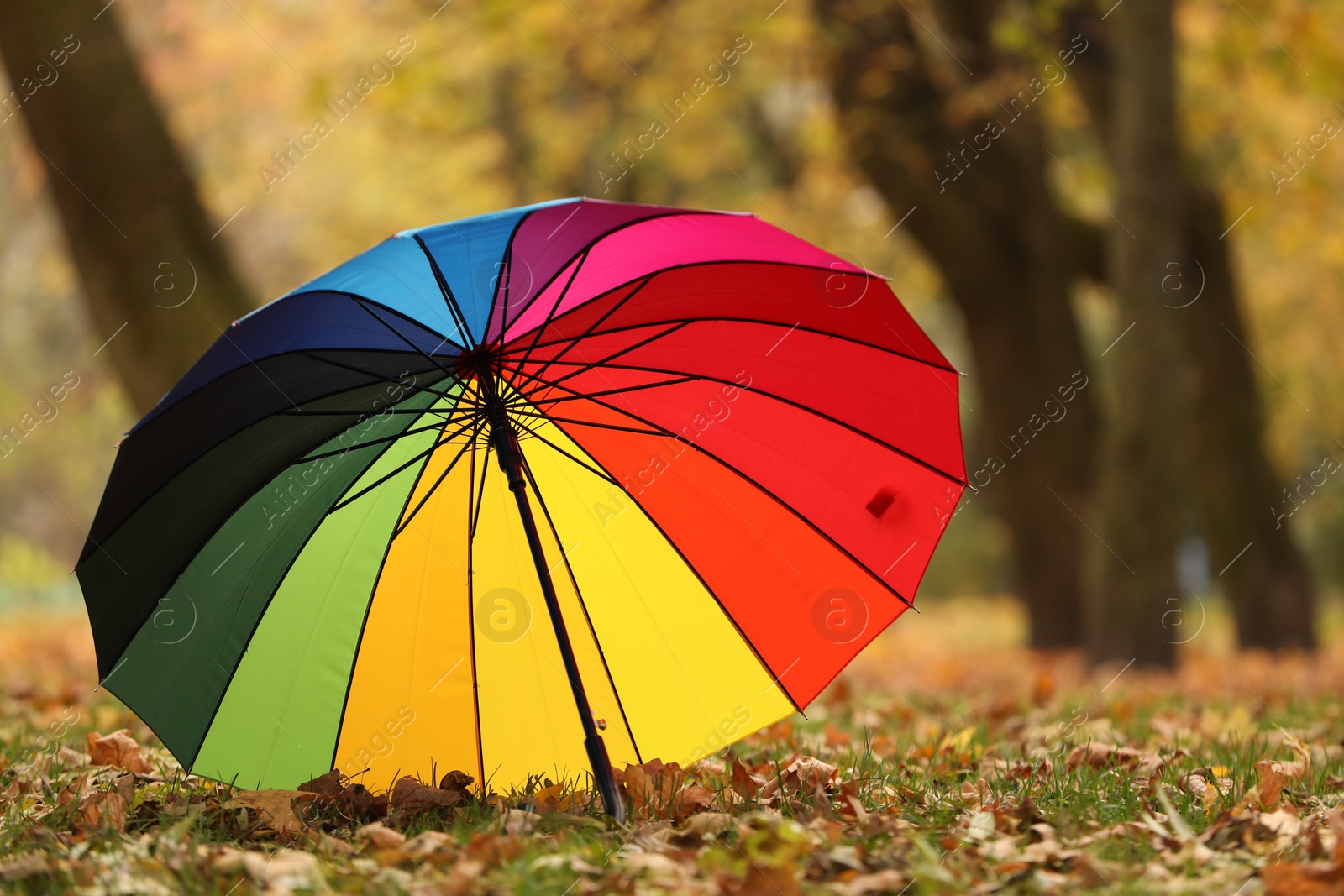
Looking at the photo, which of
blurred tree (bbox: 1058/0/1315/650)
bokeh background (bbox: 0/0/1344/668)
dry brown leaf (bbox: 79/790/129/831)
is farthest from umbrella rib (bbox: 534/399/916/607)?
blurred tree (bbox: 1058/0/1315/650)

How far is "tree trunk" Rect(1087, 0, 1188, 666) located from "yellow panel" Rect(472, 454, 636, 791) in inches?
185

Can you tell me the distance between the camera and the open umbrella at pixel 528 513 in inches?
103

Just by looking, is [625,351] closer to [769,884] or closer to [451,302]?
[451,302]

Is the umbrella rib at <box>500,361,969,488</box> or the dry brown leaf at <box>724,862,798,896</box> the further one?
the umbrella rib at <box>500,361,969,488</box>

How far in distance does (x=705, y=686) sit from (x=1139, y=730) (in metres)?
1.98

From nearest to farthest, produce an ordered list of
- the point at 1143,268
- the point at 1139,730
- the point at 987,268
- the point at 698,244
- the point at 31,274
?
1. the point at 698,244
2. the point at 1139,730
3. the point at 1143,268
4. the point at 987,268
5. the point at 31,274

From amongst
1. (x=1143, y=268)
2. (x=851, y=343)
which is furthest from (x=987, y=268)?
(x=851, y=343)

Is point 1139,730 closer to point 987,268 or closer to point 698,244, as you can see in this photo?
point 698,244

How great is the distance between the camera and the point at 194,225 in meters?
5.93

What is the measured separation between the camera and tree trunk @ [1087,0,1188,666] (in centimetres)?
649

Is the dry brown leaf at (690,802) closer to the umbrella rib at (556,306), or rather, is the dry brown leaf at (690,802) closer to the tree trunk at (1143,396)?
the umbrella rib at (556,306)

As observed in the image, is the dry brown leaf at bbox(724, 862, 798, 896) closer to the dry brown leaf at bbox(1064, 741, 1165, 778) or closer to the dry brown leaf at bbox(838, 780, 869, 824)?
the dry brown leaf at bbox(838, 780, 869, 824)

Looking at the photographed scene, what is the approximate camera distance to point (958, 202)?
8453mm

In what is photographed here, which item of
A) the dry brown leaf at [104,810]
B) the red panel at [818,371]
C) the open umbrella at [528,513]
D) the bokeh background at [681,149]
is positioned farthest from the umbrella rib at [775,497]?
the bokeh background at [681,149]
